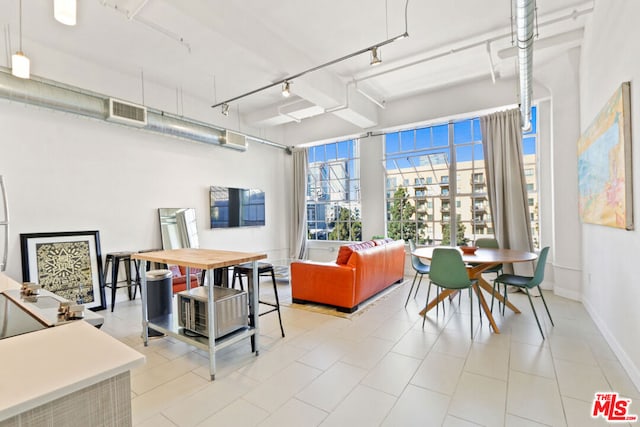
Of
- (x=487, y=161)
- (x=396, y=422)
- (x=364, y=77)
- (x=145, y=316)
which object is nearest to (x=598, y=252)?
(x=487, y=161)

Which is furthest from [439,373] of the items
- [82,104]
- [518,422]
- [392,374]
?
[82,104]

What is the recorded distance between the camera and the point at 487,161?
17.0ft

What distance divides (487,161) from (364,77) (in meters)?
2.48

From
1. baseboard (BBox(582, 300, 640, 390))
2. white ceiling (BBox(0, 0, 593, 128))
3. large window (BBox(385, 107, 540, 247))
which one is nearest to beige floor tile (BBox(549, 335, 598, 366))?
baseboard (BBox(582, 300, 640, 390))

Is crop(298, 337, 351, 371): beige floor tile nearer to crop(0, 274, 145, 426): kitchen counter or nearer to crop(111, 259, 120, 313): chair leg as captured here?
crop(0, 274, 145, 426): kitchen counter

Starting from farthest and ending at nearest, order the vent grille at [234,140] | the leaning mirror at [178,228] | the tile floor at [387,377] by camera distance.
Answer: the vent grille at [234,140], the leaning mirror at [178,228], the tile floor at [387,377]

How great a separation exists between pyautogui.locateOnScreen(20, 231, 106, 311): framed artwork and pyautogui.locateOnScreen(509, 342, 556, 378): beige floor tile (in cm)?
490

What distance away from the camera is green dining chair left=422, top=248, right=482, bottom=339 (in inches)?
129

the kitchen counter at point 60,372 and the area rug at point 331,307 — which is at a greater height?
the kitchen counter at point 60,372

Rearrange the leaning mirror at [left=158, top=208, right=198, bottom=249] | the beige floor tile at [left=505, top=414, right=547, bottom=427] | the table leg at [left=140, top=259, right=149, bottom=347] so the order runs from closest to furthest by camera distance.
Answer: the beige floor tile at [left=505, top=414, right=547, bottom=427], the table leg at [left=140, top=259, right=149, bottom=347], the leaning mirror at [left=158, top=208, right=198, bottom=249]

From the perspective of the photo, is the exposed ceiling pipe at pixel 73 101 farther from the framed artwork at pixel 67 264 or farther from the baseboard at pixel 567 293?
the baseboard at pixel 567 293

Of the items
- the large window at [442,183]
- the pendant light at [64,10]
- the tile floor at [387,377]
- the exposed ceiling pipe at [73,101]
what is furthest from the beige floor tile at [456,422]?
the exposed ceiling pipe at [73,101]

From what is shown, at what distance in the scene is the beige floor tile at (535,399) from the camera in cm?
196
